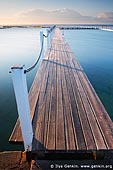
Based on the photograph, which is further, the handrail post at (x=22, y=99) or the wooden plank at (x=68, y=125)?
the wooden plank at (x=68, y=125)

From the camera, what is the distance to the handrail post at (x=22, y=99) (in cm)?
205

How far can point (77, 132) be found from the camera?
8.86 ft

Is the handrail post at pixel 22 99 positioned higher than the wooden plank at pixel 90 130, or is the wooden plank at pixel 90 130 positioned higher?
the handrail post at pixel 22 99

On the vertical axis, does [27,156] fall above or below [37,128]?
below

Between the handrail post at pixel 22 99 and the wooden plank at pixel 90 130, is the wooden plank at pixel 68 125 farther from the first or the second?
the handrail post at pixel 22 99

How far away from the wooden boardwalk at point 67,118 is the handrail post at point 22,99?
15 centimetres

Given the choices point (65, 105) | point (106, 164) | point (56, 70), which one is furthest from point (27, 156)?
point (56, 70)

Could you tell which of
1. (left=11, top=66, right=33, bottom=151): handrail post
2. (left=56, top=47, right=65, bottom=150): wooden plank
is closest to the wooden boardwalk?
(left=56, top=47, right=65, bottom=150): wooden plank

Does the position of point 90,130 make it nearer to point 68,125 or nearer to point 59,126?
point 68,125

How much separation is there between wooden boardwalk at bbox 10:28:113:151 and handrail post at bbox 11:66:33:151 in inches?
5.9

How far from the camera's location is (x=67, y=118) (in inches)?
121

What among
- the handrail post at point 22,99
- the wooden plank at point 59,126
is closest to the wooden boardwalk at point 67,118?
the wooden plank at point 59,126

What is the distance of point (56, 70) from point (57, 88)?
5.08 feet

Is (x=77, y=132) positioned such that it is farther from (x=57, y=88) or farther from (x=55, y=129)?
(x=57, y=88)
